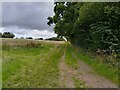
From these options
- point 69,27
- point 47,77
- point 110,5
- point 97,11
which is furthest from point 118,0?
point 69,27

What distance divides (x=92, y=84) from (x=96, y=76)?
2.54m

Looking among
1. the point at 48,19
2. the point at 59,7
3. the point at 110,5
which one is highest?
the point at 110,5

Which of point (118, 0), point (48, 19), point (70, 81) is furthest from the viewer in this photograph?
point (48, 19)

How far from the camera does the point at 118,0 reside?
78.8 ft

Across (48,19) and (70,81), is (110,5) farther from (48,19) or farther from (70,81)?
(48,19)

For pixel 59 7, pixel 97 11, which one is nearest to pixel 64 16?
pixel 59 7

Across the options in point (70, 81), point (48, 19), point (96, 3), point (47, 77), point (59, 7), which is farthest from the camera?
point (48, 19)

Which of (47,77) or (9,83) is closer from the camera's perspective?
(9,83)

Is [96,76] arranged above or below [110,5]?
below

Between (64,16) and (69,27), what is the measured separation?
297 cm

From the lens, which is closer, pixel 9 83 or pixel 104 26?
pixel 9 83

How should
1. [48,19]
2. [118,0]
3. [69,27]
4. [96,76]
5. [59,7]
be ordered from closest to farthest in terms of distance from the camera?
[96,76], [118,0], [69,27], [59,7], [48,19]

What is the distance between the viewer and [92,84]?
1279 cm

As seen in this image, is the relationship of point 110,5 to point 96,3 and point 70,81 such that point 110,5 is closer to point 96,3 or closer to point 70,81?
point 96,3
